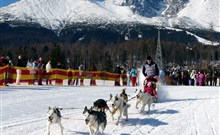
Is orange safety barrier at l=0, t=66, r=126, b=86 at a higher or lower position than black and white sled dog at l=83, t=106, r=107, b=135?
higher

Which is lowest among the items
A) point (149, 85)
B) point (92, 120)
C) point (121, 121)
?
point (121, 121)

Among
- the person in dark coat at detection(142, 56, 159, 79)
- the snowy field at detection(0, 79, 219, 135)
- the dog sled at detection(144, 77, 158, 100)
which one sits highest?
the person in dark coat at detection(142, 56, 159, 79)

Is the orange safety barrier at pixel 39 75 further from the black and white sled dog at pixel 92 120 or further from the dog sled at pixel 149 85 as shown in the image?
the black and white sled dog at pixel 92 120

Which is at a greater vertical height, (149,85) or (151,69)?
A: (151,69)

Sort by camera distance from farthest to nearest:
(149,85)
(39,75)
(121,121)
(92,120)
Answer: (39,75)
(149,85)
(121,121)
(92,120)

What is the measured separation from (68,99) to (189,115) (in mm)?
5552

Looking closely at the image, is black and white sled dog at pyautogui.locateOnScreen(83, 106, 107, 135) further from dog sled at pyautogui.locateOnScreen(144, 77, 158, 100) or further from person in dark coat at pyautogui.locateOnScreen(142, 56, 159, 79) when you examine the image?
person in dark coat at pyautogui.locateOnScreen(142, 56, 159, 79)

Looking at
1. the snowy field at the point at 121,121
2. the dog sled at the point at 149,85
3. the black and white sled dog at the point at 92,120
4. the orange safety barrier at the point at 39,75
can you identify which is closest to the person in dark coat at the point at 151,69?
the dog sled at the point at 149,85

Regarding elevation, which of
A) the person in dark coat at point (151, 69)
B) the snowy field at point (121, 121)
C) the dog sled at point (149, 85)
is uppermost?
the person in dark coat at point (151, 69)

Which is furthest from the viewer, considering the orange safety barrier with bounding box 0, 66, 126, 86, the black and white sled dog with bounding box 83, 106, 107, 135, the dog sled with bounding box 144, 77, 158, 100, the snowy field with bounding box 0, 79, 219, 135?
the orange safety barrier with bounding box 0, 66, 126, 86

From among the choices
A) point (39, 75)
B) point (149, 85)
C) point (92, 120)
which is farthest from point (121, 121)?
point (39, 75)

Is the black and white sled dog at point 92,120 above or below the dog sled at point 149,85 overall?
below

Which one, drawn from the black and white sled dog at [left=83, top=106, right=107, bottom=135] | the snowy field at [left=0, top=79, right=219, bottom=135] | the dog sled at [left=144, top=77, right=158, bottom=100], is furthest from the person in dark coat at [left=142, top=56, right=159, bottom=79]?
the black and white sled dog at [left=83, top=106, right=107, bottom=135]

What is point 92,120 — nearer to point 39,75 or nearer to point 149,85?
point 149,85
